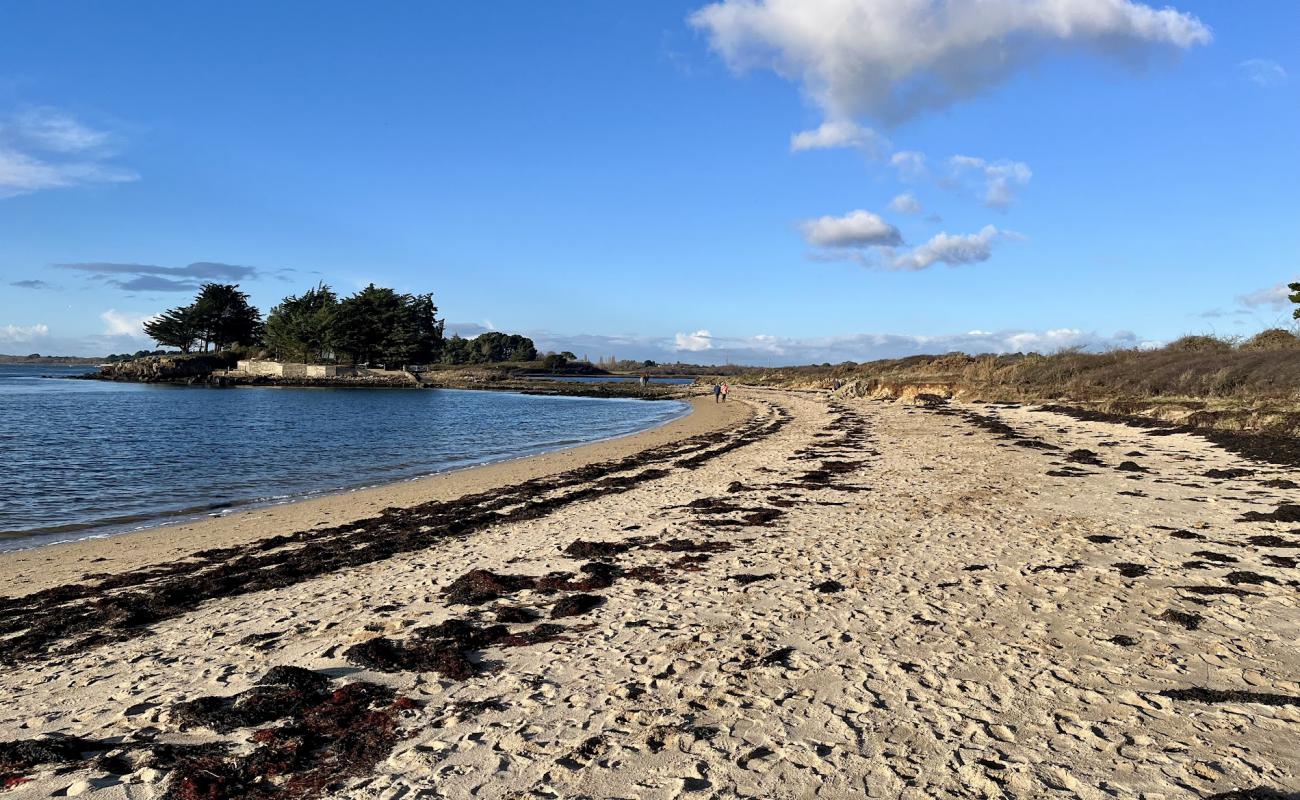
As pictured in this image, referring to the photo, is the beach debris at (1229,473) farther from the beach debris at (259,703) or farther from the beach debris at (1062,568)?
the beach debris at (259,703)

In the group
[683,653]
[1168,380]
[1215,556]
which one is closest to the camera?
[683,653]

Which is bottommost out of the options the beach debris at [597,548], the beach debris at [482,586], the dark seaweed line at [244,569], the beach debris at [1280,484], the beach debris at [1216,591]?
the dark seaweed line at [244,569]

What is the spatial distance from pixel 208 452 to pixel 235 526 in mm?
13860

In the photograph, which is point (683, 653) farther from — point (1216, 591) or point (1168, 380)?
point (1168, 380)

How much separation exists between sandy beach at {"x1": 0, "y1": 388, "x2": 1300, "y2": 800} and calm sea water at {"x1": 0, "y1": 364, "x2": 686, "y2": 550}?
3885mm

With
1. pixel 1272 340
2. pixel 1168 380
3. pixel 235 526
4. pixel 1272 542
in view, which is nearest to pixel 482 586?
pixel 235 526

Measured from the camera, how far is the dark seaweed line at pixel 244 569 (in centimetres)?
727

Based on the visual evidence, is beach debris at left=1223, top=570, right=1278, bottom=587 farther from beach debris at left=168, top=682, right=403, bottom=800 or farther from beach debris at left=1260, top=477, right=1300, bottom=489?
beach debris at left=168, top=682, right=403, bottom=800

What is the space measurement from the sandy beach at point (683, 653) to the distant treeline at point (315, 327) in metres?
93.6


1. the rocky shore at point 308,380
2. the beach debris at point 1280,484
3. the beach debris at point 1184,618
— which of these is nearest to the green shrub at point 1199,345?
the beach debris at point 1280,484

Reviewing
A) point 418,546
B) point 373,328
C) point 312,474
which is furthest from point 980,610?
point 373,328

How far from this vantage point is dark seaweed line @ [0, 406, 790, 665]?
7.27m

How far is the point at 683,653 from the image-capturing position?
5.91m

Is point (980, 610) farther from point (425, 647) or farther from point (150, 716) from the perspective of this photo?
point (150, 716)
